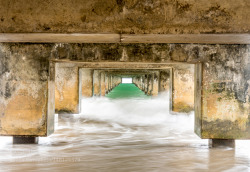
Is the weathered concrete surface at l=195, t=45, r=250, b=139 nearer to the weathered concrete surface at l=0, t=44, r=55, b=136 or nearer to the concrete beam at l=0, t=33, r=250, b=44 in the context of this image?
the concrete beam at l=0, t=33, r=250, b=44

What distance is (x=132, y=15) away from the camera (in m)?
3.74

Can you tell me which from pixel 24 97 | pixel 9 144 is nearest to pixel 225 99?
pixel 24 97

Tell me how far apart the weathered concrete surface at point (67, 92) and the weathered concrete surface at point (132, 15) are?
5188 mm

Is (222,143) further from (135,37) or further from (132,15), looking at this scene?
(132,15)

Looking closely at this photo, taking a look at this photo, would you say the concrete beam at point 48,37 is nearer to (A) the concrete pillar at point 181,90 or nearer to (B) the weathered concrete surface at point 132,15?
(B) the weathered concrete surface at point 132,15

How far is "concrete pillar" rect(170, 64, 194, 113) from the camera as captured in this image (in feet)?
29.5

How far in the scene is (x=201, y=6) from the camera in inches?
145

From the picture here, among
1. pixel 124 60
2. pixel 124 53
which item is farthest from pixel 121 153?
pixel 124 53

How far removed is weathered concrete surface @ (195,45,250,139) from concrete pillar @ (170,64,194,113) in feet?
13.2

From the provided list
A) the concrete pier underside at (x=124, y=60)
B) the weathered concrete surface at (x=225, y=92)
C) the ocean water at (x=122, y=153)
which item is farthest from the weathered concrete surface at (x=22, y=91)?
the weathered concrete surface at (x=225, y=92)

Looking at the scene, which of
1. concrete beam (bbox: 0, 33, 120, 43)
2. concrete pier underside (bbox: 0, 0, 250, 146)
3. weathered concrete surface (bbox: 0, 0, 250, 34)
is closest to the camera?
weathered concrete surface (bbox: 0, 0, 250, 34)

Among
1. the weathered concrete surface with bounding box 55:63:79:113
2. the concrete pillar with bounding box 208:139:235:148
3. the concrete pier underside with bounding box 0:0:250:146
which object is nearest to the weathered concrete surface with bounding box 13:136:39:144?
the concrete pier underside with bounding box 0:0:250:146

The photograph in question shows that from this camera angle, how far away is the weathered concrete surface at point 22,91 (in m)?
4.94

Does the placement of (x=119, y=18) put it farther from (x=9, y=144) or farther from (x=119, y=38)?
(x=9, y=144)
